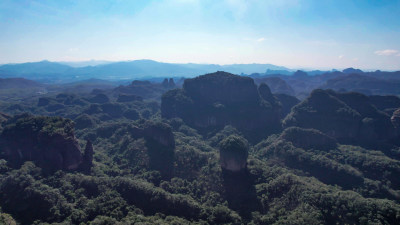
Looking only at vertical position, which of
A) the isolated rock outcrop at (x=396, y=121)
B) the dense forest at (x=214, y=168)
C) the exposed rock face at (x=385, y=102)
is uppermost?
the exposed rock face at (x=385, y=102)

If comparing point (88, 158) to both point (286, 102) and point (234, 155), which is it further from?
point (286, 102)

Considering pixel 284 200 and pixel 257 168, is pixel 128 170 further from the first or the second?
pixel 284 200

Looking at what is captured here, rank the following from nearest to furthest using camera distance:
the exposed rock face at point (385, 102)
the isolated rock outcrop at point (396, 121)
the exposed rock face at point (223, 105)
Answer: the isolated rock outcrop at point (396, 121), the exposed rock face at point (223, 105), the exposed rock face at point (385, 102)

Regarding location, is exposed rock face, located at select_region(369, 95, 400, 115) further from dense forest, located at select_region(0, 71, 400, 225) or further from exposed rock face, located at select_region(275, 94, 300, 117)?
exposed rock face, located at select_region(275, 94, 300, 117)

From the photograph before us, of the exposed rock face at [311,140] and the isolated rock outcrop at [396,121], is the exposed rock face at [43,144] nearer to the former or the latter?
the exposed rock face at [311,140]

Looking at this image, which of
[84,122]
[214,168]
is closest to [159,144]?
[214,168]

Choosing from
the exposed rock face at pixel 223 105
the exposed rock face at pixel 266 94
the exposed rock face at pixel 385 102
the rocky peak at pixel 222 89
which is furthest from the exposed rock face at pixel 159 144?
the exposed rock face at pixel 385 102

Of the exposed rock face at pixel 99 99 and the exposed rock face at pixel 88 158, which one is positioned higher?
the exposed rock face at pixel 99 99

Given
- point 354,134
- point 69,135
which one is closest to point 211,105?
point 354,134

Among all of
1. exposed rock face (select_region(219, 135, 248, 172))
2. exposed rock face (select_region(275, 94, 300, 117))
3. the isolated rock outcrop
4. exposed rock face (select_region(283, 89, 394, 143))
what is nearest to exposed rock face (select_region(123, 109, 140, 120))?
exposed rock face (select_region(283, 89, 394, 143))
